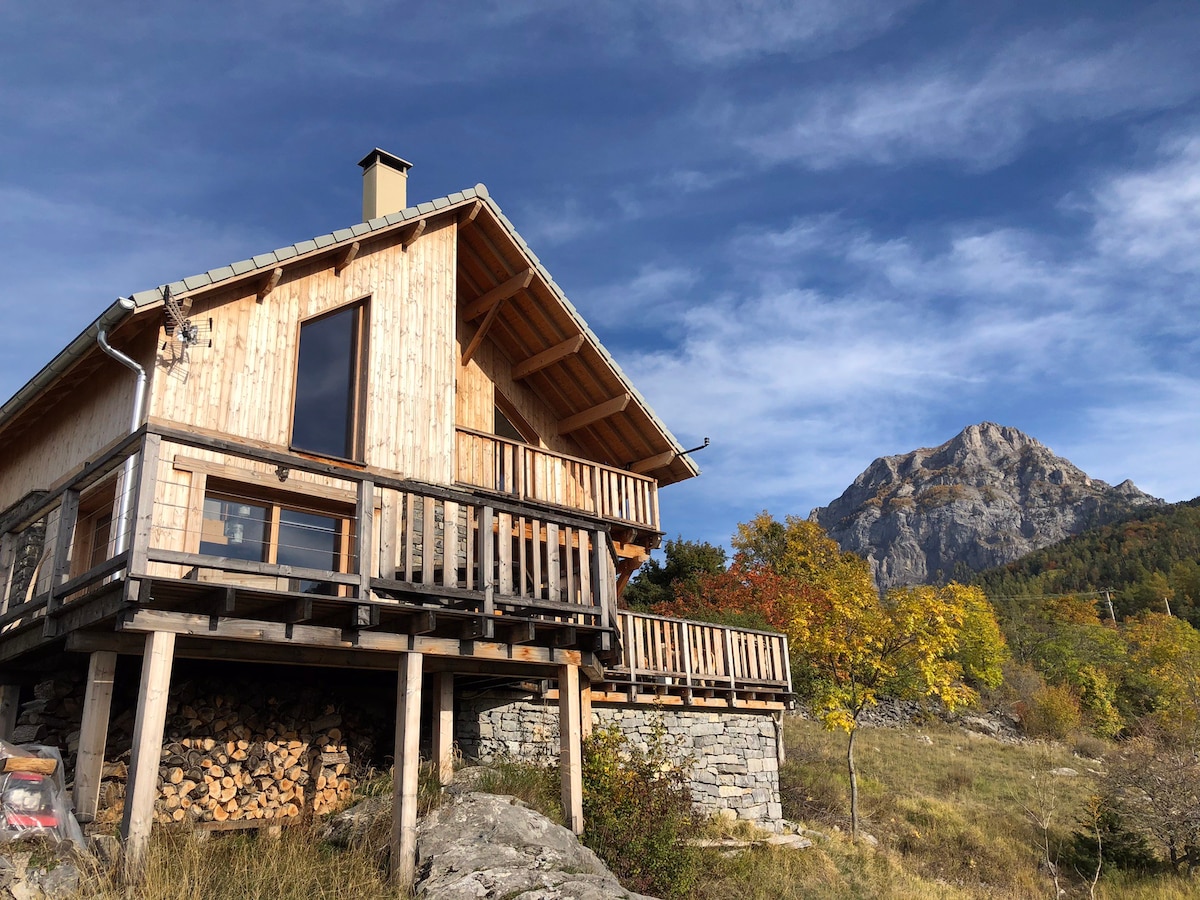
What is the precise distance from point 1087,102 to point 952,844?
575 inches

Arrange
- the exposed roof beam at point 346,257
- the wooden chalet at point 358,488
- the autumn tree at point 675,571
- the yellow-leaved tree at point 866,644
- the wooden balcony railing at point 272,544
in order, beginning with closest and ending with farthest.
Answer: the wooden balcony railing at point 272,544 < the wooden chalet at point 358,488 < the exposed roof beam at point 346,257 < the yellow-leaved tree at point 866,644 < the autumn tree at point 675,571

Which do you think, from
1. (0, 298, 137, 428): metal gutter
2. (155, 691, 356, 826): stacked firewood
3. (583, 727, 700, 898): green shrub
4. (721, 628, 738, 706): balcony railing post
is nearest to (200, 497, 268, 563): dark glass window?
(155, 691, 356, 826): stacked firewood

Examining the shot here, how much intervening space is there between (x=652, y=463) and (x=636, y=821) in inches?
321

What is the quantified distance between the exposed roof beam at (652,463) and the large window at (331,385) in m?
6.61

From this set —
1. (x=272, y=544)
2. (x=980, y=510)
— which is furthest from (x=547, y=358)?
(x=980, y=510)

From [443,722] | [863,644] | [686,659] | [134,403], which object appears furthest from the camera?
[863,644]

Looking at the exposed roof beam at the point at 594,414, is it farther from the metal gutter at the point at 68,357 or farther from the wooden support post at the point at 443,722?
the metal gutter at the point at 68,357

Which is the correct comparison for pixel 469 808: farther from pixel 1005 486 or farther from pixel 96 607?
pixel 1005 486

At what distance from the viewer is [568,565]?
10523mm

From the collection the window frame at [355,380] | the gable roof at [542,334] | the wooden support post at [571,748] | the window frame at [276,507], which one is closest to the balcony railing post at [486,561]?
the wooden support post at [571,748]

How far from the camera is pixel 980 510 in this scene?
174 m

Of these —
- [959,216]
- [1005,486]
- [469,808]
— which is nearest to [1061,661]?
[959,216]

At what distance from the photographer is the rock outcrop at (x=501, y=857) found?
788 cm

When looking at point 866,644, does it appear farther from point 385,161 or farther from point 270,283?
point 270,283
